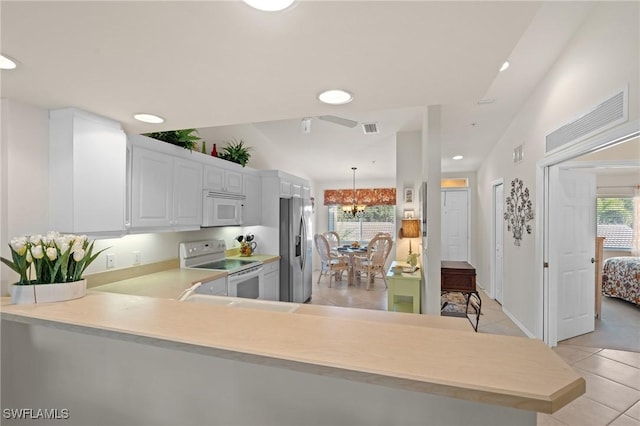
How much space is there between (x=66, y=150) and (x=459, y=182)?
7274 mm

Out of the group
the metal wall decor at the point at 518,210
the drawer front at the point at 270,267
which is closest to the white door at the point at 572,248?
the metal wall decor at the point at 518,210

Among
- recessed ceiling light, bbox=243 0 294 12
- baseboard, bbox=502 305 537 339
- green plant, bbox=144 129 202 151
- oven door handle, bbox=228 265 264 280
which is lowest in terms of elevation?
baseboard, bbox=502 305 537 339

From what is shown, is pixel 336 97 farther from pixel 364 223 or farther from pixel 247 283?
pixel 364 223

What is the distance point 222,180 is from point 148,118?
1.71m

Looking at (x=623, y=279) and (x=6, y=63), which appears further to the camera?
(x=623, y=279)

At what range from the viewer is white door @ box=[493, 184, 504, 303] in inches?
194

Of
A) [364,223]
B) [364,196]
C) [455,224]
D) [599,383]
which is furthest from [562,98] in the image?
[364,223]

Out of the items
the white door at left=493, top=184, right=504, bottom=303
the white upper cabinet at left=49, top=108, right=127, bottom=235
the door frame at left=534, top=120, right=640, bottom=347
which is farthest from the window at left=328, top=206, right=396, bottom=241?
the white upper cabinet at left=49, top=108, right=127, bottom=235

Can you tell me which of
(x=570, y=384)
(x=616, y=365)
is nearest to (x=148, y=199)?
(x=570, y=384)

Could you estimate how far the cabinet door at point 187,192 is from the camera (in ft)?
9.39

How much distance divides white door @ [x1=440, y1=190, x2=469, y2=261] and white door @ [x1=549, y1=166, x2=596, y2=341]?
326 centimetres

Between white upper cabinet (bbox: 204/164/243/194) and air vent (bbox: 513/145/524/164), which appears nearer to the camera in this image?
white upper cabinet (bbox: 204/164/243/194)

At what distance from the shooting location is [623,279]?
4.84 metres

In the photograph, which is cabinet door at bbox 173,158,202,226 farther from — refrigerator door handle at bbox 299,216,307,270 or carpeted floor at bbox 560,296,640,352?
carpeted floor at bbox 560,296,640,352
